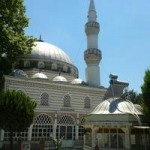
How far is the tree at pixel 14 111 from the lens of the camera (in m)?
20.7

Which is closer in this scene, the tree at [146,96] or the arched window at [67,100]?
the tree at [146,96]

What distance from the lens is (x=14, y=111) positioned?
20.9 metres

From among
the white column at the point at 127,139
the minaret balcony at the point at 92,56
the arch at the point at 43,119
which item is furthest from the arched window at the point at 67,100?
the white column at the point at 127,139

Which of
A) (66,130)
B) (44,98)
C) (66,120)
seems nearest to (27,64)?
(44,98)

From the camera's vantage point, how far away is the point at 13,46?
69.3ft

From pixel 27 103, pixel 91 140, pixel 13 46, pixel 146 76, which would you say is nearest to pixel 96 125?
pixel 91 140

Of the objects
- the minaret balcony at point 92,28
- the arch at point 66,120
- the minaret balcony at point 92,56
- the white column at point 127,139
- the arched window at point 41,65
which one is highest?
the minaret balcony at point 92,28

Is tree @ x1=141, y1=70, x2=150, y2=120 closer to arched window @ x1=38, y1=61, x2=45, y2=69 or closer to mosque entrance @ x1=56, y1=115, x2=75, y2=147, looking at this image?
mosque entrance @ x1=56, y1=115, x2=75, y2=147

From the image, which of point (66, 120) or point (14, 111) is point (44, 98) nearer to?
point (66, 120)

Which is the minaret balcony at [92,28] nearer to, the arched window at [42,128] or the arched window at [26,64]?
the arched window at [26,64]

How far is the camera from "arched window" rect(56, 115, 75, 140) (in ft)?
92.9

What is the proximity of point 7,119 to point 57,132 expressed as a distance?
28.7ft

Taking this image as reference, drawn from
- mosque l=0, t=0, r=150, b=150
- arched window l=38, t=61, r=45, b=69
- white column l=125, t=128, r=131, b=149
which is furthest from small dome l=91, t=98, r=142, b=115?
arched window l=38, t=61, r=45, b=69

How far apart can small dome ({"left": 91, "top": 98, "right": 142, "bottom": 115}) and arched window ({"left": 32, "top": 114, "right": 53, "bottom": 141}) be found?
31.2 feet
